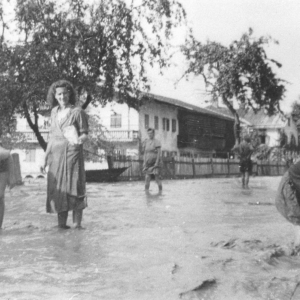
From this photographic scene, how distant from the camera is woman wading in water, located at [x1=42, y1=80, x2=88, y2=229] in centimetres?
707

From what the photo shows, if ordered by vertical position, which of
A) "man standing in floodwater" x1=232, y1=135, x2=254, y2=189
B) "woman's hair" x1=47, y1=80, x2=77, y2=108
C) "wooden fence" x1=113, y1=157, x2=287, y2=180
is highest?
"woman's hair" x1=47, y1=80, x2=77, y2=108

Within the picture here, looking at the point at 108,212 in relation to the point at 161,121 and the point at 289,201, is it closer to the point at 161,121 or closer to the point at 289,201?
the point at 289,201

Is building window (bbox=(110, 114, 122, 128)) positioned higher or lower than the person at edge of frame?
higher

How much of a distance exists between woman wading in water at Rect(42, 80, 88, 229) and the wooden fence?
2373 centimetres

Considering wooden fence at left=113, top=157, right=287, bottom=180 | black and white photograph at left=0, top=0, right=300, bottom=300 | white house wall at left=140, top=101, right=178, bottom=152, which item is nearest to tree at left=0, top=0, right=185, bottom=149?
black and white photograph at left=0, top=0, right=300, bottom=300

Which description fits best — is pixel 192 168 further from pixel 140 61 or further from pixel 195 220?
pixel 195 220

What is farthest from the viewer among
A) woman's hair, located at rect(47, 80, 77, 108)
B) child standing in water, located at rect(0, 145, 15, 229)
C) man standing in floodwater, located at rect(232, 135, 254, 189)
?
man standing in floodwater, located at rect(232, 135, 254, 189)

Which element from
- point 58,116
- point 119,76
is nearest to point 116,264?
point 58,116

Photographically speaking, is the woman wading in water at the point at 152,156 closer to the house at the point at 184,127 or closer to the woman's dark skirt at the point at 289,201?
the woman's dark skirt at the point at 289,201

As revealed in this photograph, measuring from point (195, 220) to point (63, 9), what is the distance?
16910mm

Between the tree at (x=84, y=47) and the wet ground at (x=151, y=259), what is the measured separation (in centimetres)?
1505

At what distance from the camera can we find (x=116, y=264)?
Answer: 16.0 feet

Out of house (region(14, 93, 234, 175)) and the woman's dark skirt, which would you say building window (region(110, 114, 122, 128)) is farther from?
the woman's dark skirt

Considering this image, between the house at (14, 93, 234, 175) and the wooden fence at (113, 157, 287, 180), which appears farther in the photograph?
the house at (14, 93, 234, 175)
